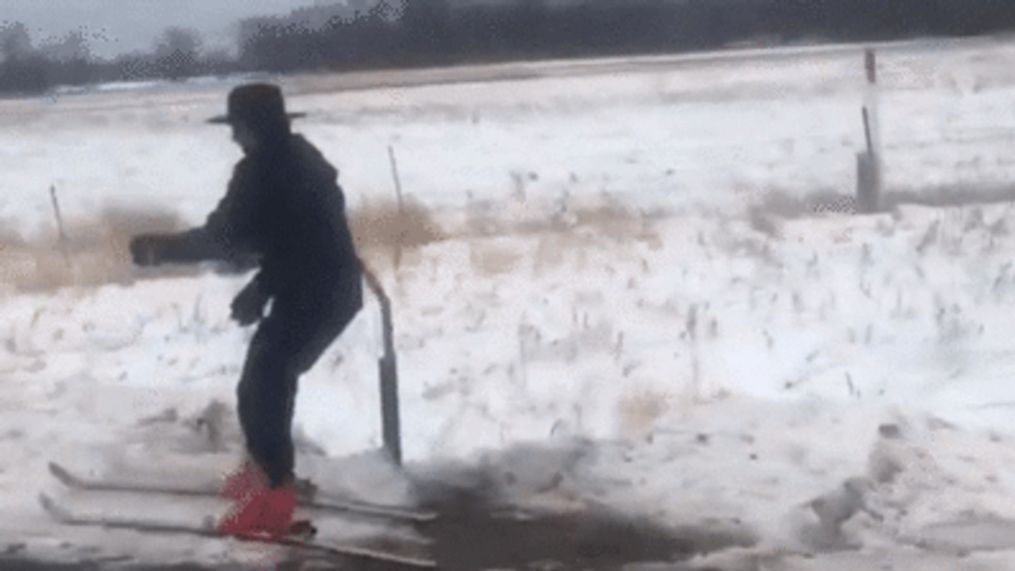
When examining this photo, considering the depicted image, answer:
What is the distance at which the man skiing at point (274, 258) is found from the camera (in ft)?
22.3

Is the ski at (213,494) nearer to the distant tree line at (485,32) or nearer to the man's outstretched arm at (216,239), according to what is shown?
the man's outstretched arm at (216,239)

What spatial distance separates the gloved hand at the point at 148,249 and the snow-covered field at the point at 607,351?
1273 millimetres

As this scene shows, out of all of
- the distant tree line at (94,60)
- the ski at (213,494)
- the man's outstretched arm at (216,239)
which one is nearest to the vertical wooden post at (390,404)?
the ski at (213,494)

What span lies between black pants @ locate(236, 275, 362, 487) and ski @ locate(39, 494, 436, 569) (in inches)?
12.8

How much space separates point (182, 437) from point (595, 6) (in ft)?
31.8

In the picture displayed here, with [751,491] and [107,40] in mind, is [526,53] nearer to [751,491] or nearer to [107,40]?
[107,40]

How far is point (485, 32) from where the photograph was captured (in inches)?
649

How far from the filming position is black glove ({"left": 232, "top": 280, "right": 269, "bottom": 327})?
22.9 feet

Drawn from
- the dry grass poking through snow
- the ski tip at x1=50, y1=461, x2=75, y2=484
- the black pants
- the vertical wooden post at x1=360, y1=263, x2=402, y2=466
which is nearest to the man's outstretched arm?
the black pants

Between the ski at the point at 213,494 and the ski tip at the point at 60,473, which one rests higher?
the ski tip at the point at 60,473

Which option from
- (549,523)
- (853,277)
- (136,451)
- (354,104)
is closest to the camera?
(549,523)

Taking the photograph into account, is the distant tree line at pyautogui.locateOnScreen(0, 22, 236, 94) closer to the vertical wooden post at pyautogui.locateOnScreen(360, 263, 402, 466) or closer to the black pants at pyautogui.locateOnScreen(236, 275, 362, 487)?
the vertical wooden post at pyautogui.locateOnScreen(360, 263, 402, 466)

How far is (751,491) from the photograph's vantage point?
7.56 meters

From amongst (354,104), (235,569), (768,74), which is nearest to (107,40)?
(235,569)
